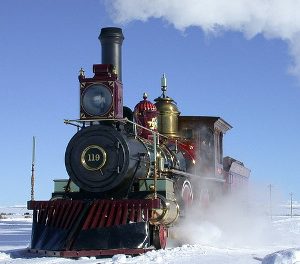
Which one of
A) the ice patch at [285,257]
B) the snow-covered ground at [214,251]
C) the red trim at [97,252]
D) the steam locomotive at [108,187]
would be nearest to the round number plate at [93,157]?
the steam locomotive at [108,187]

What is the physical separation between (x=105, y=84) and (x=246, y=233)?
8.62 meters

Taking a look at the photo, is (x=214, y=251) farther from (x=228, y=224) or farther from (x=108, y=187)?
(x=228, y=224)

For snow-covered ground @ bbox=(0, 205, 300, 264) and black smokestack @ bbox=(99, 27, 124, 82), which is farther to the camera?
black smokestack @ bbox=(99, 27, 124, 82)

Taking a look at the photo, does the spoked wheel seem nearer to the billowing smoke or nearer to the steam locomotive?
the steam locomotive

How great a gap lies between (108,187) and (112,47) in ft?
10.9

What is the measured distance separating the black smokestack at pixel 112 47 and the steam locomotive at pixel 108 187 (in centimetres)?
2

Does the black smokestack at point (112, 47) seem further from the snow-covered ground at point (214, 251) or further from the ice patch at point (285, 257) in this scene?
the ice patch at point (285, 257)

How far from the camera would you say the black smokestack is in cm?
1363

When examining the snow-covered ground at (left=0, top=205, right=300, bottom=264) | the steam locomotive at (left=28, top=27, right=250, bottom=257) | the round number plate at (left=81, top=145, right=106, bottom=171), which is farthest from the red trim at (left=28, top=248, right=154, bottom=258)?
the round number plate at (left=81, top=145, right=106, bottom=171)

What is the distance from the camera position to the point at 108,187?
12.4 m

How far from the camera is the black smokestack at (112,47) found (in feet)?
44.7

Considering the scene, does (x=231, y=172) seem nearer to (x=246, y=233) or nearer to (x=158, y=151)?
(x=246, y=233)

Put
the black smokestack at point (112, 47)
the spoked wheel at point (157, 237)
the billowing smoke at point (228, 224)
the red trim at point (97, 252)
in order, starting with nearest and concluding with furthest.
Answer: the red trim at point (97, 252) < the spoked wheel at point (157, 237) < the black smokestack at point (112, 47) < the billowing smoke at point (228, 224)

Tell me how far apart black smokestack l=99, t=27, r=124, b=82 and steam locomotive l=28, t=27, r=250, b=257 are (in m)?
0.02
